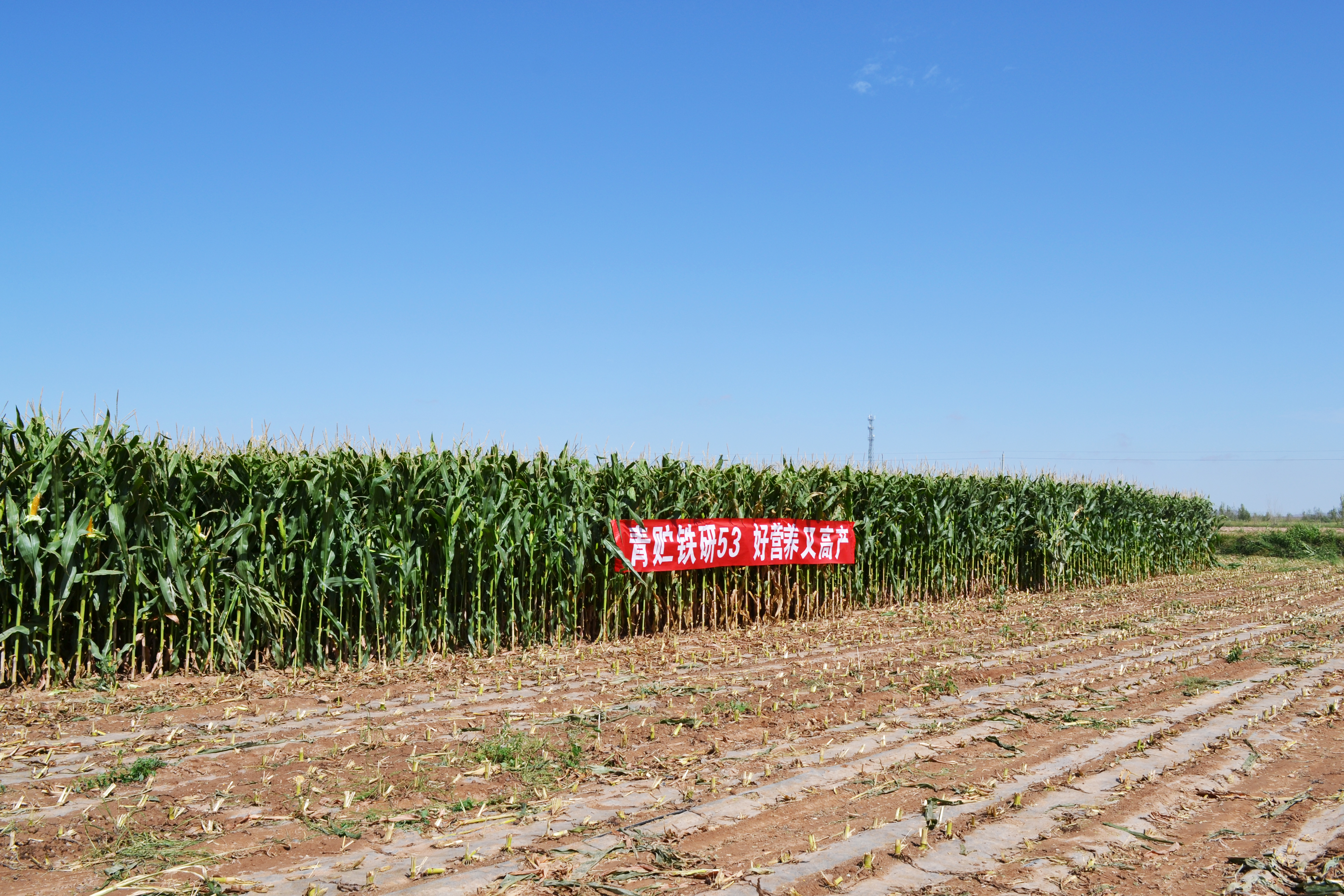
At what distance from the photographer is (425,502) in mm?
10602

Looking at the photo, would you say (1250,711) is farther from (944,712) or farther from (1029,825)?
(1029,825)

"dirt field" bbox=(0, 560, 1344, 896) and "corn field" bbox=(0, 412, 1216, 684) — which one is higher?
"corn field" bbox=(0, 412, 1216, 684)

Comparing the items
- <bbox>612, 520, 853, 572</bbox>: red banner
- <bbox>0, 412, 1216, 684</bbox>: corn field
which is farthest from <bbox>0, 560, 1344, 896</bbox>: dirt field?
<bbox>612, 520, 853, 572</bbox>: red banner

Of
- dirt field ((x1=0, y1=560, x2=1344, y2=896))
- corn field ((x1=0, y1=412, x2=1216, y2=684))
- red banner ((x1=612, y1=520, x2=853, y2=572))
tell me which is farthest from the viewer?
red banner ((x1=612, y1=520, x2=853, y2=572))

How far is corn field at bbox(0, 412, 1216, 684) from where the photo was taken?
8.72 meters

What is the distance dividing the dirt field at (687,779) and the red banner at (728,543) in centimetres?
248

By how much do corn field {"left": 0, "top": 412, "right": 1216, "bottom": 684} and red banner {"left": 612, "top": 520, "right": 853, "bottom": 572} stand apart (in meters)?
0.30

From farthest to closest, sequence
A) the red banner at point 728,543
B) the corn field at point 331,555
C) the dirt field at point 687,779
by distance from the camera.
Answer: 1. the red banner at point 728,543
2. the corn field at point 331,555
3. the dirt field at point 687,779

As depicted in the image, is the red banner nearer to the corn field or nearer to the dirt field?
the corn field

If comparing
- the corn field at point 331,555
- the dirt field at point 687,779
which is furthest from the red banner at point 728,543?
the dirt field at point 687,779

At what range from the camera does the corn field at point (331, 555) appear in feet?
28.6

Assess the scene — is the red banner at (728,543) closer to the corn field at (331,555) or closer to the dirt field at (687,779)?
the corn field at (331,555)

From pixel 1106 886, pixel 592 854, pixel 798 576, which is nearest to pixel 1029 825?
pixel 1106 886

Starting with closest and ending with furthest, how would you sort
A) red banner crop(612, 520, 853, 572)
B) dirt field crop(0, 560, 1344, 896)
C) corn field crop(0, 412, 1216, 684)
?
dirt field crop(0, 560, 1344, 896) < corn field crop(0, 412, 1216, 684) < red banner crop(612, 520, 853, 572)
